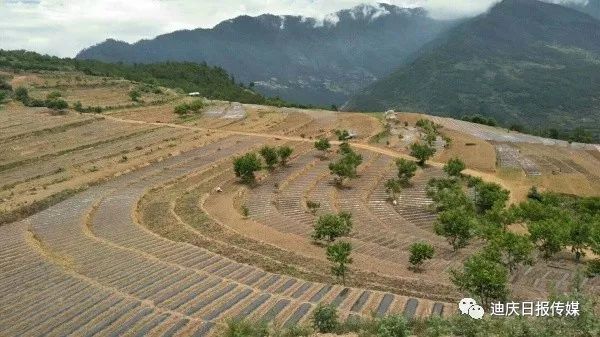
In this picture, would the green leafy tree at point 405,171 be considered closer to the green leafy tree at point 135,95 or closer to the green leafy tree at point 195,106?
the green leafy tree at point 195,106

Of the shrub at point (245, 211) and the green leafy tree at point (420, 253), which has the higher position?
the green leafy tree at point (420, 253)

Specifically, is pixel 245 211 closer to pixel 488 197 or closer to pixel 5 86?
pixel 488 197

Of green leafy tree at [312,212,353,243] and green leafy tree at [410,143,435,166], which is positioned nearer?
green leafy tree at [312,212,353,243]

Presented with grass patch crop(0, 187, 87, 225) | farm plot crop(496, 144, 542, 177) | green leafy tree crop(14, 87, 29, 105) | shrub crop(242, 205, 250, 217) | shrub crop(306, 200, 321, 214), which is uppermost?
green leafy tree crop(14, 87, 29, 105)

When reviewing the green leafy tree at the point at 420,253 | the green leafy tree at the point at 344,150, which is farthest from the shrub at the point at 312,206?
the green leafy tree at the point at 344,150

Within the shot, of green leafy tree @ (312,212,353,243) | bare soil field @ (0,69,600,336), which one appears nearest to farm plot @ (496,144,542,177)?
bare soil field @ (0,69,600,336)

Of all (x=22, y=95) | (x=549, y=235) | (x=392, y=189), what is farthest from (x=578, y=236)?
(x=22, y=95)

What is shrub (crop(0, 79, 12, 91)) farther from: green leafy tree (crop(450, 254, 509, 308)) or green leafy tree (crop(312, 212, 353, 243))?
green leafy tree (crop(450, 254, 509, 308))

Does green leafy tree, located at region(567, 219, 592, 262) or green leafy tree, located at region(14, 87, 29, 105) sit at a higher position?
green leafy tree, located at region(14, 87, 29, 105)

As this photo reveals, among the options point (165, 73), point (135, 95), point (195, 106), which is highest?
point (165, 73)
